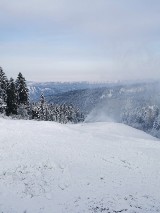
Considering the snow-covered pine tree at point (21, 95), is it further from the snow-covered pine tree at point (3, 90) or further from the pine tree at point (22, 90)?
the snow-covered pine tree at point (3, 90)

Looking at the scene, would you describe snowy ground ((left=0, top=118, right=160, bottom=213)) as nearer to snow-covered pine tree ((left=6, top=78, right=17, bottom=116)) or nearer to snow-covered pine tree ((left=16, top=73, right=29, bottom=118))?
snow-covered pine tree ((left=6, top=78, right=17, bottom=116))

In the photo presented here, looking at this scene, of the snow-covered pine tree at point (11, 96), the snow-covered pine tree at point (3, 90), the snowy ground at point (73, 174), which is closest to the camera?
the snowy ground at point (73, 174)

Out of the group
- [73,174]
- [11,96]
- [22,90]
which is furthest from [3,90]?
[73,174]

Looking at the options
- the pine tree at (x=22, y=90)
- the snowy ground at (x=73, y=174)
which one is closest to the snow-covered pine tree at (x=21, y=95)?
the pine tree at (x=22, y=90)

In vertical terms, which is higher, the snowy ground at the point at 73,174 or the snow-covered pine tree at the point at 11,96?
the snow-covered pine tree at the point at 11,96

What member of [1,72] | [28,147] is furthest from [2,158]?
[1,72]

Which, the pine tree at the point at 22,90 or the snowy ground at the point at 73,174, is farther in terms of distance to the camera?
the pine tree at the point at 22,90

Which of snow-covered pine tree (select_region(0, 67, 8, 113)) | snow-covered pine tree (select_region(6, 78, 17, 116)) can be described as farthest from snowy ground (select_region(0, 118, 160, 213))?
snow-covered pine tree (select_region(6, 78, 17, 116))

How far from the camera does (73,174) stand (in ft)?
94.1

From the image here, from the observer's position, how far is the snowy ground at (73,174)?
23.8 metres

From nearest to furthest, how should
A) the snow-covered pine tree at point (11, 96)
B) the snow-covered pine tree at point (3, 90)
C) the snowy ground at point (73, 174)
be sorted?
the snowy ground at point (73, 174)
the snow-covered pine tree at point (3, 90)
the snow-covered pine tree at point (11, 96)

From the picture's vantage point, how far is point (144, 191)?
26891mm

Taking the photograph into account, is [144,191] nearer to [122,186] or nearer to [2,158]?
[122,186]

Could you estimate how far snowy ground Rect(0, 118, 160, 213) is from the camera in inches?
937
